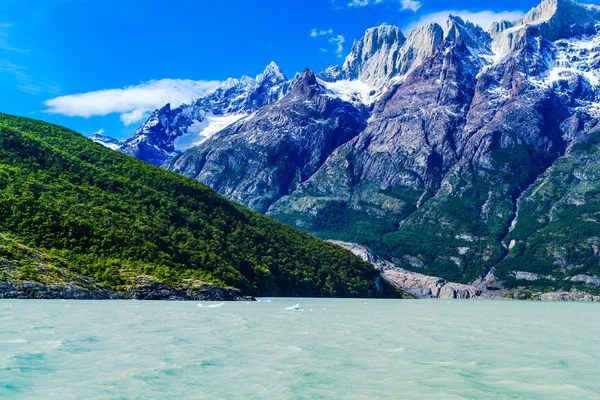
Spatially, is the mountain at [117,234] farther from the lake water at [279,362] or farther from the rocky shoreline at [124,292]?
the lake water at [279,362]

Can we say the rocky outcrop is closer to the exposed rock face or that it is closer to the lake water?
the exposed rock face

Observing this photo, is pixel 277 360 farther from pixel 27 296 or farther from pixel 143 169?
pixel 143 169

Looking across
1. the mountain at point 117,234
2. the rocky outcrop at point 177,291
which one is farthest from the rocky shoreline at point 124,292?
the mountain at point 117,234

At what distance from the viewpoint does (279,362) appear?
34.9 metres

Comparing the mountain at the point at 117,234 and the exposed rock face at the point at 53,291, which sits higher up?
the mountain at the point at 117,234

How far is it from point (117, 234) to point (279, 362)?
345 ft

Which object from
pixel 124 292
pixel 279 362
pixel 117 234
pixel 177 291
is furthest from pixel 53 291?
pixel 279 362

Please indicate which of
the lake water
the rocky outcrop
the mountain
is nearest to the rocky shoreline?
the rocky outcrop

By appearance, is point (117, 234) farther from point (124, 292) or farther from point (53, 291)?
point (53, 291)

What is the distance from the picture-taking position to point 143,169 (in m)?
191

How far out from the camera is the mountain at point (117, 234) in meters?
110

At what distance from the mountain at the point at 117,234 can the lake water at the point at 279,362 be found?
53931 millimetres

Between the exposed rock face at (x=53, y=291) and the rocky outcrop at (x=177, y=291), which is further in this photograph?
the rocky outcrop at (x=177, y=291)

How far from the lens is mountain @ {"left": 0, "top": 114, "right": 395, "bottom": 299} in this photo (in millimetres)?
110125
